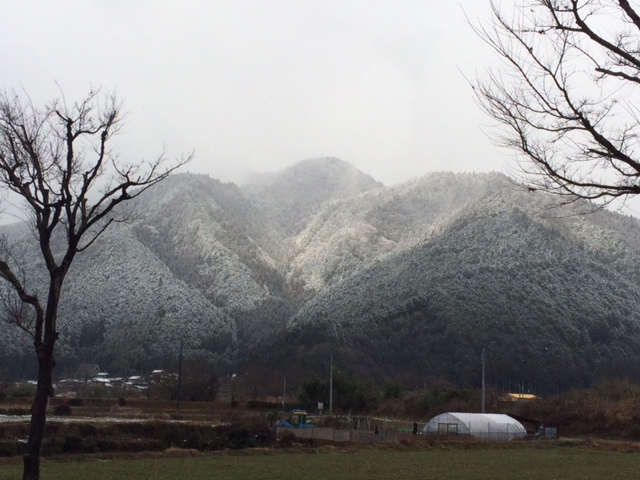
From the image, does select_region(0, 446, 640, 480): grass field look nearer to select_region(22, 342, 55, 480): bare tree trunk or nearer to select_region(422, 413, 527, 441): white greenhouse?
select_region(22, 342, 55, 480): bare tree trunk

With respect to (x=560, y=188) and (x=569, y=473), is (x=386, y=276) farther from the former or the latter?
(x=560, y=188)

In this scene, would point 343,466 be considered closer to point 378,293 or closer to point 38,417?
point 38,417

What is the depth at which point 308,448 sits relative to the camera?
31688 millimetres

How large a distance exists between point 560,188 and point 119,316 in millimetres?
116418

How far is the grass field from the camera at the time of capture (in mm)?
20000

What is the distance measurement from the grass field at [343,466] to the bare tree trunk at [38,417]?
6.06m

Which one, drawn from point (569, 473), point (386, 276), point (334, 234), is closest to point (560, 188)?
point (569, 473)

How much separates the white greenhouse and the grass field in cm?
1117

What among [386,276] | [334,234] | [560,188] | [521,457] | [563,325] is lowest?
[521,457]

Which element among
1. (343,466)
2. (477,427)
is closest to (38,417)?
(343,466)

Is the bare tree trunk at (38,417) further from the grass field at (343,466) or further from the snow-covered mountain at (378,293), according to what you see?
the snow-covered mountain at (378,293)

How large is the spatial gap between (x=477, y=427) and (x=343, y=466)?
77.4 feet

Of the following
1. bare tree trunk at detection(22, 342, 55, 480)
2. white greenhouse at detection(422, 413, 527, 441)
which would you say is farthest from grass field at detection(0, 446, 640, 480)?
white greenhouse at detection(422, 413, 527, 441)

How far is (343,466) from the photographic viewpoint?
77.0 feet
